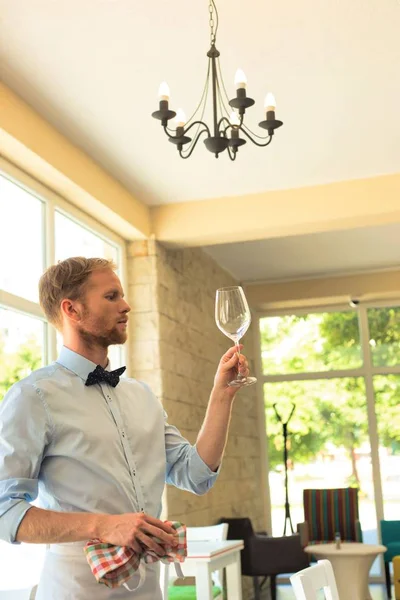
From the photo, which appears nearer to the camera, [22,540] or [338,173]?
[22,540]

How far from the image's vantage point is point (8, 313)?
411cm

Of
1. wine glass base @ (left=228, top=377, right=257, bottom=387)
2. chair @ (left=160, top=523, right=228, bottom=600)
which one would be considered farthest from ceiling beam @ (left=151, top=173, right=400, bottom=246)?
wine glass base @ (left=228, top=377, right=257, bottom=387)

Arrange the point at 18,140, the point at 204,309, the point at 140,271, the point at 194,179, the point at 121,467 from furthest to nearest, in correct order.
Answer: the point at 204,309 < the point at 140,271 < the point at 194,179 < the point at 18,140 < the point at 121,467

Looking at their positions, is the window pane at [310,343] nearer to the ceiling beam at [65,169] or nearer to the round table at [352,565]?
the round table at [352,565]

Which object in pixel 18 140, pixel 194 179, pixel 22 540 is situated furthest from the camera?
pixel 194 179

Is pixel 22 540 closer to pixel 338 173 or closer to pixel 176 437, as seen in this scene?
pixel 176 437

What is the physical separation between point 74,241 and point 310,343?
4.43 meters

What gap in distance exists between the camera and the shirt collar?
1.71m

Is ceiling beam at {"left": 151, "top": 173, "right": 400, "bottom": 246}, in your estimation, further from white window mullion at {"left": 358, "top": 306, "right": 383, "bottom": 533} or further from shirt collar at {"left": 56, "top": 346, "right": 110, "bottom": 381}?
shirt collar at {"left": 56, "top": 346, "right": 110, "bottom": 381}

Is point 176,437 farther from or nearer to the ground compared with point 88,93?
nearer to the ground

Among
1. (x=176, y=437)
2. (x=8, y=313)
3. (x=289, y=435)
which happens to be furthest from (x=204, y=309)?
(x=176, y=437)

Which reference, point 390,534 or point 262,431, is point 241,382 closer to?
point 390,534

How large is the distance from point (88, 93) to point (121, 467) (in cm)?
279

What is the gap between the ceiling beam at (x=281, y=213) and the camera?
17.9ft
